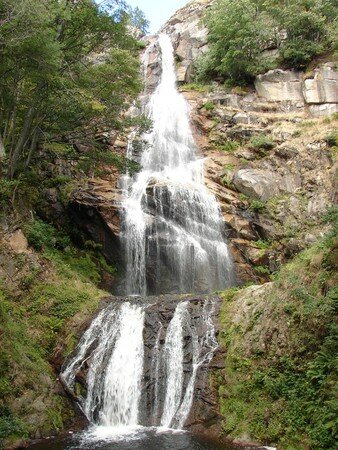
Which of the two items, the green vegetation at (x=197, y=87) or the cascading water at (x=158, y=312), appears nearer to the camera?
the cascading water at (x=158, y=312)

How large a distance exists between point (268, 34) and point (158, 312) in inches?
920

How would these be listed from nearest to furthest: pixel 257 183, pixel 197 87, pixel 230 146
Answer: pixel 257 183, pixel 230 146, pixel 197 87

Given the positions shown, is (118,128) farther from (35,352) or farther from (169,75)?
(169,75)

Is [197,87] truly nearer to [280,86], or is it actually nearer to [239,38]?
[239,38]

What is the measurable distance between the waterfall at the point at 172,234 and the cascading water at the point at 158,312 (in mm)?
43

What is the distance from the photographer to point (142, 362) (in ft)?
38.9

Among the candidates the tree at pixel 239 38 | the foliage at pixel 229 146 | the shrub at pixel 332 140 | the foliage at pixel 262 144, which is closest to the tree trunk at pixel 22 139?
the foliage at pixel 229 146

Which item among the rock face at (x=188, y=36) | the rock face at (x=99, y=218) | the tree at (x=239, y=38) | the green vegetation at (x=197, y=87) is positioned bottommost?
the rock face at (x=99, y=218)

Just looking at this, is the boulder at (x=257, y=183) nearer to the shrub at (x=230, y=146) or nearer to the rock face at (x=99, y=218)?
the shrub at (x=230, y=146)

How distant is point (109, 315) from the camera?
44.5 ft

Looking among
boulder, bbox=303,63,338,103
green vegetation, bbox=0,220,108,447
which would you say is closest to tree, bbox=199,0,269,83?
boulder, bbox=303,63,338,103

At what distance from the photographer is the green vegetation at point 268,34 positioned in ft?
91.4

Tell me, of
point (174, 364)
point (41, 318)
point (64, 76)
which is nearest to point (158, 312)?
point (174, 364)

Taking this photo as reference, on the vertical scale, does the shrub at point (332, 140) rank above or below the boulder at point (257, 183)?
above
